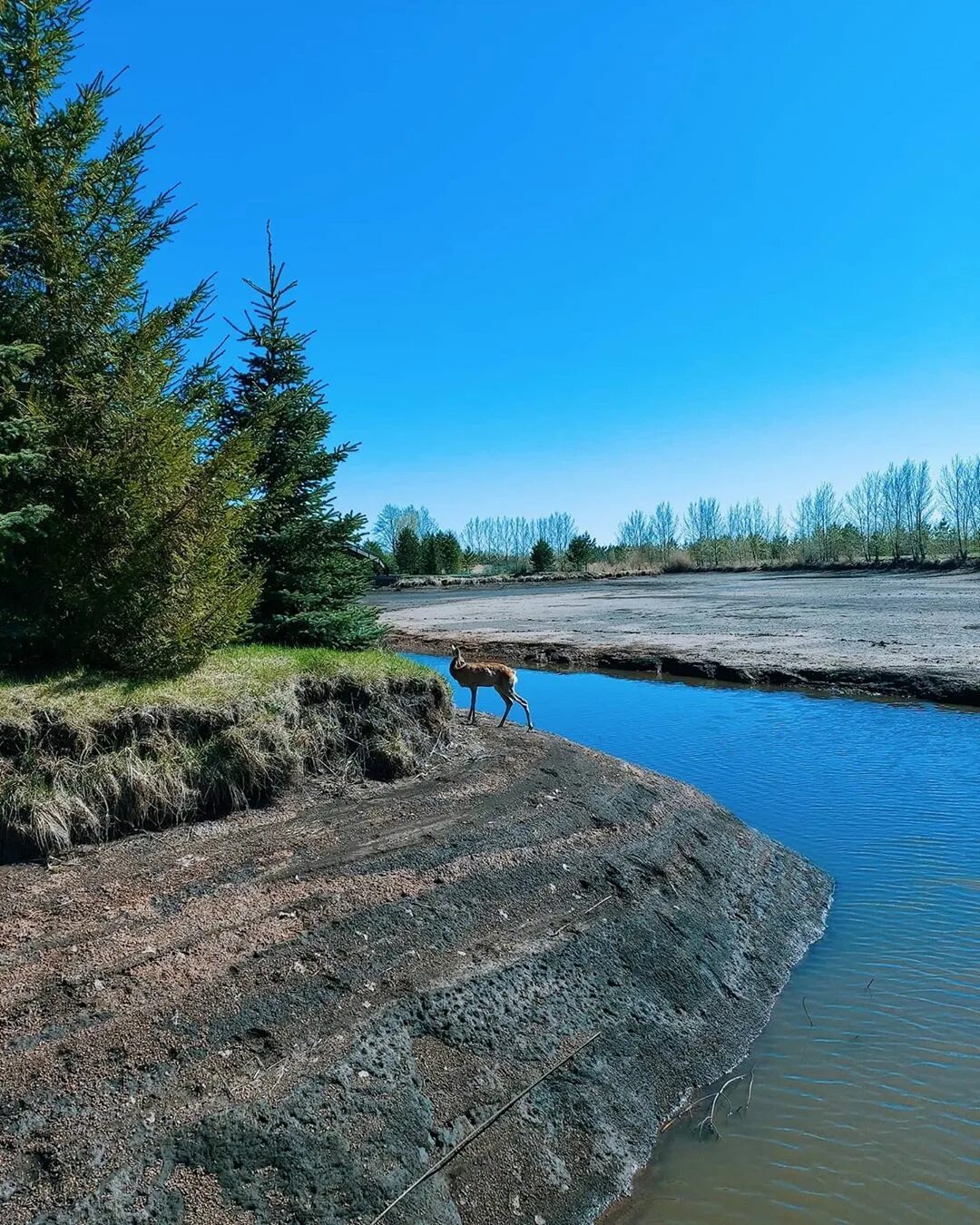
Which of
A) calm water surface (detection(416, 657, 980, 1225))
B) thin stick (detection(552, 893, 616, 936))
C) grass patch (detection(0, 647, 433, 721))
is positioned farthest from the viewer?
grass patch (detection(0, 647, 433, 721))

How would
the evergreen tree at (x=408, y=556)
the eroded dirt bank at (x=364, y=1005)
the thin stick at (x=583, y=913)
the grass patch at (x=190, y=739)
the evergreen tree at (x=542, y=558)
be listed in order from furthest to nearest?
the evergreen tree at (x=542, y=558) < the evergreen tree at (x=408, y=556) < the thin stick at (x=583, y=913) < the grass patch at (x=190, y=739) < the eroded dirt bank at (x=364, y=1005)

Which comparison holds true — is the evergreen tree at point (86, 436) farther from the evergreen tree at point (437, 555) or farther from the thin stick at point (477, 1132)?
the evergreen tree at point (437, 555)

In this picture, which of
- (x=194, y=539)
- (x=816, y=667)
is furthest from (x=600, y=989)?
(x=816, y=667)

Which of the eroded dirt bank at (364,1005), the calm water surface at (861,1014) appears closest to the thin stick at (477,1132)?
the eroded dirt bank at (364,1005)

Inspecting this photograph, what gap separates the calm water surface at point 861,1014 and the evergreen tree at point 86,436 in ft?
20.8

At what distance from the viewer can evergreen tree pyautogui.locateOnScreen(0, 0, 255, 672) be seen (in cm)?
746

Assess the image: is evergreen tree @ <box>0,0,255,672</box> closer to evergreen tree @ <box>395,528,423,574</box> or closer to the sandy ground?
the sandy ground

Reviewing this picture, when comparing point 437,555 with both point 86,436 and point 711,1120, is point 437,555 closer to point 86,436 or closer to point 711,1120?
point 86,436

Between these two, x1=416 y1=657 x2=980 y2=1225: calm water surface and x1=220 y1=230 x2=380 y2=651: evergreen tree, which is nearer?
x1=416 y1=657 x2=980 y2=1225: calm water surface

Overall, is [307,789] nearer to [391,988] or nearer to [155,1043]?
[391,988]

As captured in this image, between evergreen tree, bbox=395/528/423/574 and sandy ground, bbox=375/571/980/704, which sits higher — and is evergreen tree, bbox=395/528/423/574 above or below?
above

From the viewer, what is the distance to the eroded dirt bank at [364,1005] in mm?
3949

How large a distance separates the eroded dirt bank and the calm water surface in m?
0.33

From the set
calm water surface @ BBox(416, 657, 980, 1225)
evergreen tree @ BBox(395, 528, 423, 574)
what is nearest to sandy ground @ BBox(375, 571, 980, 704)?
calm water surface @ BBox(416, 657, 980, 1225)
